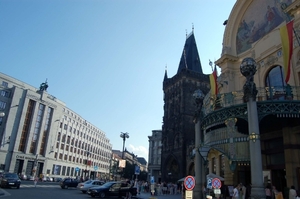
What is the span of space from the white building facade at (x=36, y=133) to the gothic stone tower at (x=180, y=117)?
19417 millimetres

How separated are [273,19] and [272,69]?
3845 mm

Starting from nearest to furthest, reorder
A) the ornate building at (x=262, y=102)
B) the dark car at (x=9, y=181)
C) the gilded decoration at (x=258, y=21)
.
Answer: the ornate building at (x=262, y=102) → the gilded decoration at (x=258, y=21) → the dark car at (x=9, y=181)

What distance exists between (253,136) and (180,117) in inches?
1917

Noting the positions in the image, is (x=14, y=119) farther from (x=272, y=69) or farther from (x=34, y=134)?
(x=272, y=69)

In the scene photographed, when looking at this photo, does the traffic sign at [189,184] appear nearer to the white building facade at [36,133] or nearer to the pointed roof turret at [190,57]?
the white building facade at [36,133]

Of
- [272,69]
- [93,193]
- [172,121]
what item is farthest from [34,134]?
[272,69]

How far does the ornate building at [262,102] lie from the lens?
13703 mm

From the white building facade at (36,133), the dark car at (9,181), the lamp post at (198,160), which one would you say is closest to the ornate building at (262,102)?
the lamp post at (198,160)

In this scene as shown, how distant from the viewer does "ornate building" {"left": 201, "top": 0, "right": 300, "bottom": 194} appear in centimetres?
1370

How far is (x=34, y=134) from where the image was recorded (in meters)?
65.1

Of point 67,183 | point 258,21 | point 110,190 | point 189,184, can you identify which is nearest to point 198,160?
point 189,184

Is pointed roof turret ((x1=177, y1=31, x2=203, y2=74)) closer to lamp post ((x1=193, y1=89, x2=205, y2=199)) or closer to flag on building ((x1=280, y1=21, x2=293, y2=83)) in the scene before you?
lamp post ((x1=193, y1=89, x2=205, y2=199))

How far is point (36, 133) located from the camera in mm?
65750

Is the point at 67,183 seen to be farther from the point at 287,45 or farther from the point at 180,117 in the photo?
the point at 180,117
